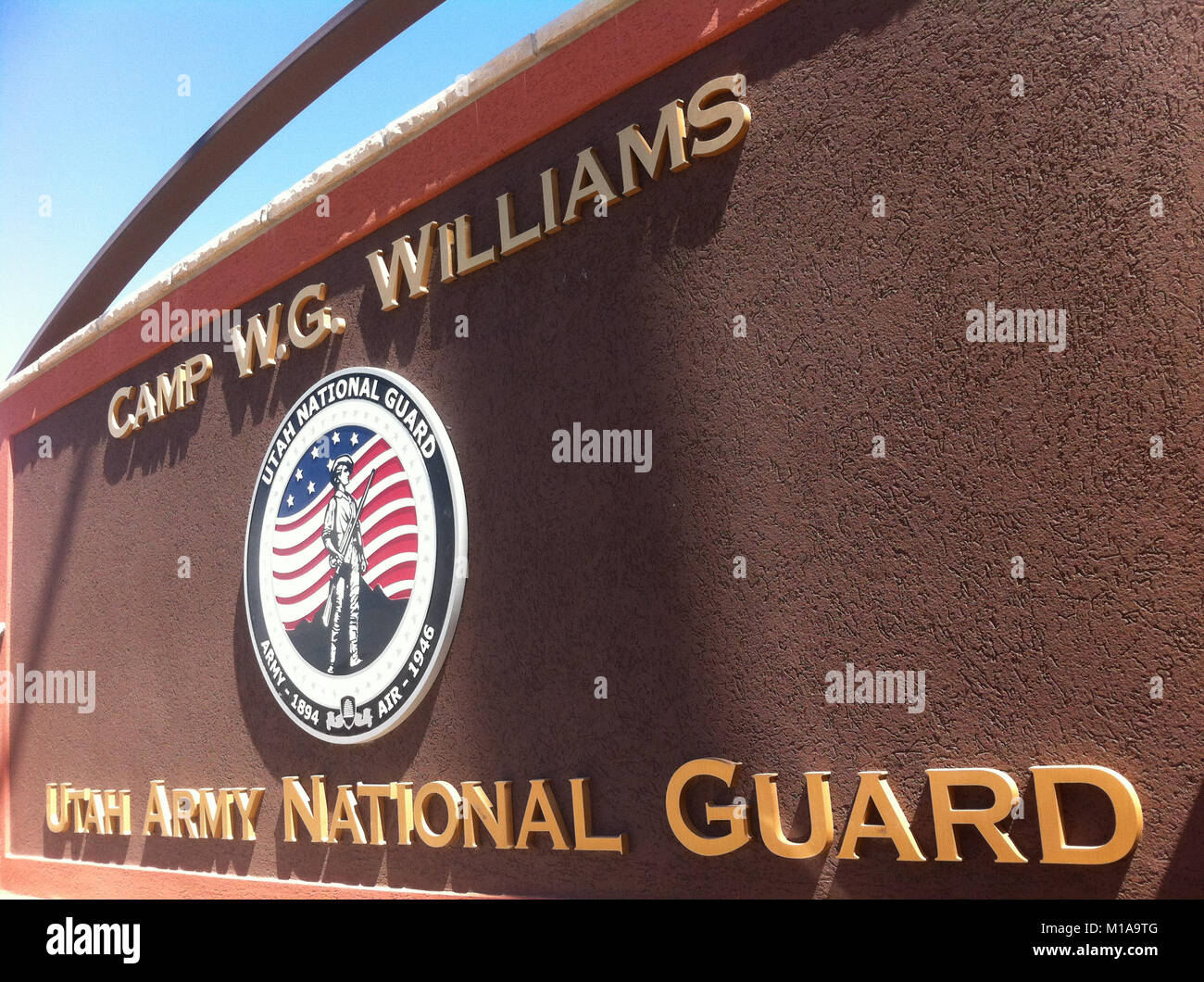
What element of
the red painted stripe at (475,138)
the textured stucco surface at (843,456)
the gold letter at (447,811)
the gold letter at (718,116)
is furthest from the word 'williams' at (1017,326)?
the gold letter at (447,811)

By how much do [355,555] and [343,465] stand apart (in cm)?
45

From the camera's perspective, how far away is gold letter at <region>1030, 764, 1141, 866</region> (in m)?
2.79

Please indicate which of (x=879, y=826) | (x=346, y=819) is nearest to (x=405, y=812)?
(x=346, y=819)

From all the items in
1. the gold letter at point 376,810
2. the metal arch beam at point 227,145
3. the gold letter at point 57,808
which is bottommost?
the gold letter at point 57,808

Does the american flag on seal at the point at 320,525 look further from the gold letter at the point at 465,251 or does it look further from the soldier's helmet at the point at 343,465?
the gold letter at the point at 465,251

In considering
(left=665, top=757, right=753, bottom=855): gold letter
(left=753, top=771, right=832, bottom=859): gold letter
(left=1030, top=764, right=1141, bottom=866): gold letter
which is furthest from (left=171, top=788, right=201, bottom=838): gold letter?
(left=1030, top=764, right=1141, bottom=866): gold letter

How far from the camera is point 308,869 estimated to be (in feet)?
17.0

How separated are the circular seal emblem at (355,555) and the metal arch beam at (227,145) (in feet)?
7.14

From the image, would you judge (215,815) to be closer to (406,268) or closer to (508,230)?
(406,268)

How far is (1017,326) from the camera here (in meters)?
3.13

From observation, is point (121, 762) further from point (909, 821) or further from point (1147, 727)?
point (1147, 727)

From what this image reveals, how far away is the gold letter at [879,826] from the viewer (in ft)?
10.3

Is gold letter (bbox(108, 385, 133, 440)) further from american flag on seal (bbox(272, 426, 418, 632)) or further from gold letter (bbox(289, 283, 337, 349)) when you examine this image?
american flag on seal (bbox(272, 426, 418, 632))
